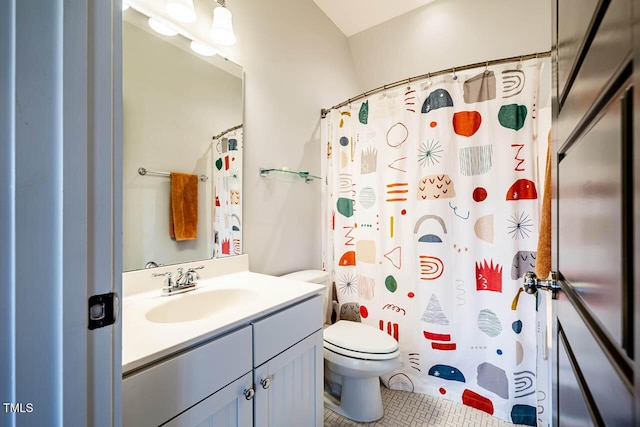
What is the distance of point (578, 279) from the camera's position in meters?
0.49

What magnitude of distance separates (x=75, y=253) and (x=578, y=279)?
0.87m

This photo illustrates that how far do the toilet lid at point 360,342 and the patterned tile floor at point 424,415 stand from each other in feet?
1.38

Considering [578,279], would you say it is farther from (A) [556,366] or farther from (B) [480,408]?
(B) [480,408]

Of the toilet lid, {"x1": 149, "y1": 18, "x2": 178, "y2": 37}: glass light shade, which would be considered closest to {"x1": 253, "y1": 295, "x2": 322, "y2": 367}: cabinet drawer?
Result: the toilet lid

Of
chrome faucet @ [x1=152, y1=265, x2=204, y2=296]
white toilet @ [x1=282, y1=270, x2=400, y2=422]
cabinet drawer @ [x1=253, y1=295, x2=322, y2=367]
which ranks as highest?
chrome faucet @ [x1=152, y1=265, x2=204, y2=296]

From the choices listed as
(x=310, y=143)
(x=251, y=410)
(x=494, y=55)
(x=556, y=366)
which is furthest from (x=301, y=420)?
(x=494, y=55)

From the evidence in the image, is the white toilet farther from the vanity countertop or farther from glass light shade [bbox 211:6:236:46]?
glass light shade [bbox 211:6:236:46]

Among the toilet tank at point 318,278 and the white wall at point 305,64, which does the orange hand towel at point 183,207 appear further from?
the toilet tank at point 318,278

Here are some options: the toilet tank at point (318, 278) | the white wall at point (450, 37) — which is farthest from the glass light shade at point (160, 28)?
the white wall at point (450, 37)

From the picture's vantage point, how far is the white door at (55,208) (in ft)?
1.26

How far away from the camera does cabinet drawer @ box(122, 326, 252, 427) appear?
0.63m

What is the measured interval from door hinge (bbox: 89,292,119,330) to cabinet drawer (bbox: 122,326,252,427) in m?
0.24

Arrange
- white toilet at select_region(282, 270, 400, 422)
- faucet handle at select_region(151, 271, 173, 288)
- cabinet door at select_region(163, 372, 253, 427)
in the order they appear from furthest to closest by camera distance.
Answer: white toilet at select_region(282, 270, 400, 422) < faucet handle at select_region(151, 271, 173, 288) < cabinet door at select_region(163, 372, 253, 427)

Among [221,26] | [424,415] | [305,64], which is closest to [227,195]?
[221,26]
